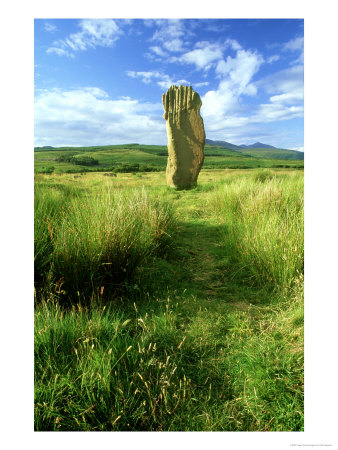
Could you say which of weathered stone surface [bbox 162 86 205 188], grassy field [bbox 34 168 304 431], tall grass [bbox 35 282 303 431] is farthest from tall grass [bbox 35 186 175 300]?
weathered stone surface [bbox 162 86 205 188]

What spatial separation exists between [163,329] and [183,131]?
8626 millimetres

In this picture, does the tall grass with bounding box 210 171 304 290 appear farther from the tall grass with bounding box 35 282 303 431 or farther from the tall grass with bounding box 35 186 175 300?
the tall grass with bounding box 35 186 175 300

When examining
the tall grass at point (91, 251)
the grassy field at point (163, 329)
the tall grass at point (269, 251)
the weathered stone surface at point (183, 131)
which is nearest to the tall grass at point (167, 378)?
the grassy field at point (163, 329)

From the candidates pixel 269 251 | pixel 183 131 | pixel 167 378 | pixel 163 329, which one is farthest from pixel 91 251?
pixel 183 131

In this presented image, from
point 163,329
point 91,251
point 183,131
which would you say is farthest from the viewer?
point 183,131

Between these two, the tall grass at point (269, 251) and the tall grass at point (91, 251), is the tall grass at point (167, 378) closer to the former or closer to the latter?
the tall grass at point (91, 251)

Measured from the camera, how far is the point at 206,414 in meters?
1.38

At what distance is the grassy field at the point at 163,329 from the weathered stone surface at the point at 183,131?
6006 mm

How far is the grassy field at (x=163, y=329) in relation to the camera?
143 cm

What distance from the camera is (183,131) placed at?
376 inches

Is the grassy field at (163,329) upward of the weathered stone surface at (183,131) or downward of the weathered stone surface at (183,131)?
downward

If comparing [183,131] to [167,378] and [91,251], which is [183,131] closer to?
[91,251]

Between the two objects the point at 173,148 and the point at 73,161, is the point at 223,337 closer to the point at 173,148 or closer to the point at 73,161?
the point at 173,148
